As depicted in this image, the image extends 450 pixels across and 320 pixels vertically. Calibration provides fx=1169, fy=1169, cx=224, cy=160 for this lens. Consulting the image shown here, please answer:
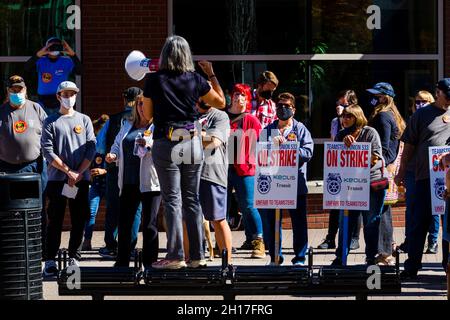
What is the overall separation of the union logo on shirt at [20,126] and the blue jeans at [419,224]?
175 inches

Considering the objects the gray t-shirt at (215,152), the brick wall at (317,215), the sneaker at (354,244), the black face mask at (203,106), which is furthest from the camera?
the brick wall at (317,215)

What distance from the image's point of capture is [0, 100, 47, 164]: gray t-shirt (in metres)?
13.2

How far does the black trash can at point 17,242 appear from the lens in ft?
33.2

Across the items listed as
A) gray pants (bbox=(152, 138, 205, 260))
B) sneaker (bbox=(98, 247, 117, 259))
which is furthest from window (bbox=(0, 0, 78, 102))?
gray pants (bbox=(152, 138, 205, 260))

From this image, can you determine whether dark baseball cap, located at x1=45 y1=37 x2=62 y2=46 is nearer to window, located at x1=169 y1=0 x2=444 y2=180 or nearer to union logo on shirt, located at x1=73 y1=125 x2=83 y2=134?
window, located at x1=169 y1=0 x2=444 y2=180

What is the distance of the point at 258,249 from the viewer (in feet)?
45.2

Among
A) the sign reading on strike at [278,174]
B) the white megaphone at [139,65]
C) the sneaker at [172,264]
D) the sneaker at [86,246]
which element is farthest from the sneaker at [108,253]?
the sneaker at [172,264]

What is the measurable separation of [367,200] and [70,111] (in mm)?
3369

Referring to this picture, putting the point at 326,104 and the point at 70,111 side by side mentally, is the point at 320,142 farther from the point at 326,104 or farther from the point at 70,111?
the point at 70,111

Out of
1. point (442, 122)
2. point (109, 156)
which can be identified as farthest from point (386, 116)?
point (109, 156)

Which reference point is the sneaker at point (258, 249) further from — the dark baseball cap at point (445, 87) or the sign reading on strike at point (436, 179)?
the dark baseball cap at point (445, 87)

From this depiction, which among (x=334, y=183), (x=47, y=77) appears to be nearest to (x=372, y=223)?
(x=334, y=183)

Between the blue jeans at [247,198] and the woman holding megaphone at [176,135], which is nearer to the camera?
the woman holding megaphone at [176,135]

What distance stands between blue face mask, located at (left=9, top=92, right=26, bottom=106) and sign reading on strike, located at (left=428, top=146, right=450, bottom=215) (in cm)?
461
